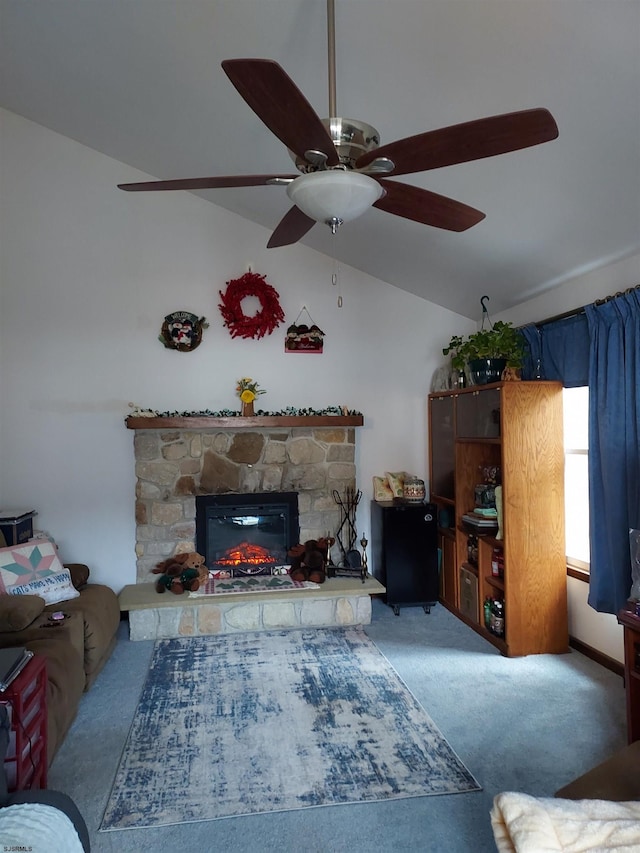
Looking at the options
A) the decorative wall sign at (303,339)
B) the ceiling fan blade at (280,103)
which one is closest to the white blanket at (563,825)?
the ceiling fan blade at (280,103)

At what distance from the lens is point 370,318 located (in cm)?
469

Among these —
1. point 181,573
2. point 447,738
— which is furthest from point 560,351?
point 181,573

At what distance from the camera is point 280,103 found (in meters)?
1.40

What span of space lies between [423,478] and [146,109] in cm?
337

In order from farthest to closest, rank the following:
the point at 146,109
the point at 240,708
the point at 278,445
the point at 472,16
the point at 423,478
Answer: the point at 423,478
the point at 278,445
the point at 146,109
the point at 240,708
the point at 472,16

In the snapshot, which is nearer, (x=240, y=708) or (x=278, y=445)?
(x=240, y=708)

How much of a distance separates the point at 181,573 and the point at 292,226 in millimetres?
2820

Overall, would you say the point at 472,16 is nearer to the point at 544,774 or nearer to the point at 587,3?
the point at 587,3

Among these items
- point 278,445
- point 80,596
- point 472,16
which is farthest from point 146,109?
point 80,596

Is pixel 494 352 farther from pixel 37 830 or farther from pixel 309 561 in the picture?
pixel 37 830

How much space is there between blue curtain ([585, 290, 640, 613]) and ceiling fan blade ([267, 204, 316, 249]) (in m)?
1.81

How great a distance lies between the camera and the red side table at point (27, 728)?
1.93m

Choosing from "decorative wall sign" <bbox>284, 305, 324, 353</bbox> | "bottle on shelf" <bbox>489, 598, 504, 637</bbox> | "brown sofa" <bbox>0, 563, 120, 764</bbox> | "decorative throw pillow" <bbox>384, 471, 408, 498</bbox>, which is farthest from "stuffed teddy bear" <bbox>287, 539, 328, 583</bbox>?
"decorative wall sign" <bbox>284, 305, 324, 353</bbox>

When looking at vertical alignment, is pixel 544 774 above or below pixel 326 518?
below
